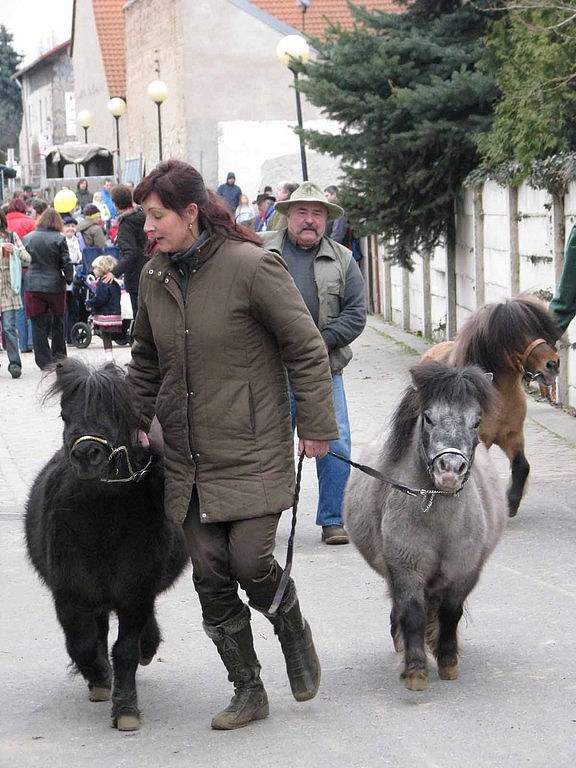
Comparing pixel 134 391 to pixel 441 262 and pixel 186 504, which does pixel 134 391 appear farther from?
pixel 441 262

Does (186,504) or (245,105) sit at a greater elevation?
(245,105)

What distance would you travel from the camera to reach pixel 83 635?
5.60 meters

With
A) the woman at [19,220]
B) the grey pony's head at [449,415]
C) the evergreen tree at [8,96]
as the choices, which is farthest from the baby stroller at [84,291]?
the evergreen tree at [8,96]

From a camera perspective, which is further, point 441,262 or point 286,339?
point 441,262

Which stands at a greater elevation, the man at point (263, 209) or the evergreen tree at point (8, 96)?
the evergreen tree at point (8, 96)

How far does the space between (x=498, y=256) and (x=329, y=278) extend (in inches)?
307

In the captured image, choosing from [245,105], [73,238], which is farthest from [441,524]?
[245,105]

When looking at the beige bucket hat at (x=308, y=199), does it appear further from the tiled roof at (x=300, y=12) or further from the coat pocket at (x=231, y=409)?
the tiled roof at (x=300, y=12)

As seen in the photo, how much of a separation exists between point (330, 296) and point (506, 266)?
746cm

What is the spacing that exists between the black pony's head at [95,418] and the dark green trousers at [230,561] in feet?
1.08

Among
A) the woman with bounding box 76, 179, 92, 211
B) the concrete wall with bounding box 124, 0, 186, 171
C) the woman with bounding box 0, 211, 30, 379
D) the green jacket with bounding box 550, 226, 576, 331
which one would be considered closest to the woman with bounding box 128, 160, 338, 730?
the green jacket with bounding box 550, 226, 576, 331

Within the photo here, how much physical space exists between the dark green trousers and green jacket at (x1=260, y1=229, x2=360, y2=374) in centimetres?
334

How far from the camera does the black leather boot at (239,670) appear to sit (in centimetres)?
539

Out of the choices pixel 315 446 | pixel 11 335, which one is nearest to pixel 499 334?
pixel 315 446
